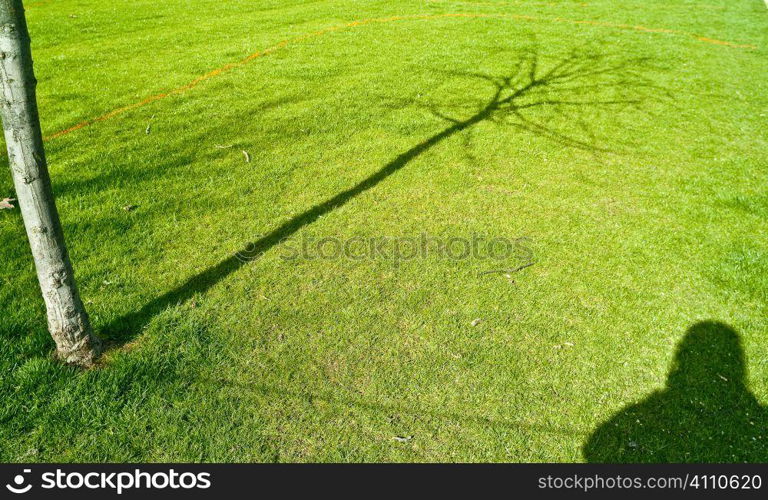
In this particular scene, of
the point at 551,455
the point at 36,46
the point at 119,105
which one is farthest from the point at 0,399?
the point at 36,46

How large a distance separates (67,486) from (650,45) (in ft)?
48.7

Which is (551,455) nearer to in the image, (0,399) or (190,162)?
(0,399)

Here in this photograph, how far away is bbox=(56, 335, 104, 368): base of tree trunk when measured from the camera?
142 inches

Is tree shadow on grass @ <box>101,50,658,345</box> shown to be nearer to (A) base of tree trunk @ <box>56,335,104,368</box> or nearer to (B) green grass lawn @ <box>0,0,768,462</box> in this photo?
(B) green grass lawn @ <box>0,0,768,462</box>

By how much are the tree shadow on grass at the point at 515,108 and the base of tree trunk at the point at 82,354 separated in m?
0.21

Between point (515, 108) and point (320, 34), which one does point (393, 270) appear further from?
point (320, 34)

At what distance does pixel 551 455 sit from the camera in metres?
3.26

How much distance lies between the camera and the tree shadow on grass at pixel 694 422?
3285 millimetres

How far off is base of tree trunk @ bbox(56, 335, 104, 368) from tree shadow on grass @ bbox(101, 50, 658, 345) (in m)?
0.21

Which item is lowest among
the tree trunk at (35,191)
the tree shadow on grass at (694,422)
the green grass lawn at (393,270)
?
the tree shadow on grass at (694,422)

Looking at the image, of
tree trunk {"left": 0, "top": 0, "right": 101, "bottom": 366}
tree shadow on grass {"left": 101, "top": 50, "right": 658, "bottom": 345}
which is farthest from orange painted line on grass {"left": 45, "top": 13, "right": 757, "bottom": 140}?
tree trunk {"left": 0, "top": 0, "right": 101, "bottom": 366}

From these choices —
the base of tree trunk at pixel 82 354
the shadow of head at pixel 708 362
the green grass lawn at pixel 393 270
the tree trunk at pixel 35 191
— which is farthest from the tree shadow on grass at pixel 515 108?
the shadow of head at pixel 708 362

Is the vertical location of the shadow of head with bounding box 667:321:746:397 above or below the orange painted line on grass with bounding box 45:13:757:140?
below

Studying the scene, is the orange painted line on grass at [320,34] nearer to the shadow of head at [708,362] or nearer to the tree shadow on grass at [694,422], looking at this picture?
the tree shadow on grass at [694,422]
